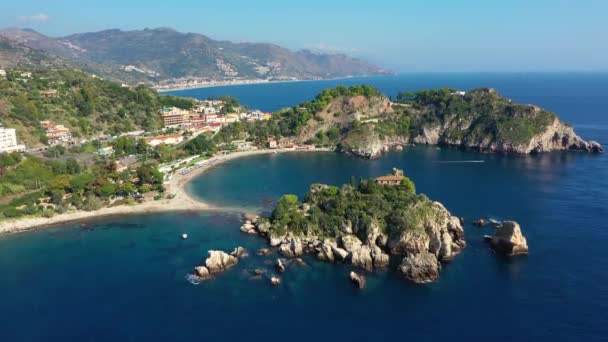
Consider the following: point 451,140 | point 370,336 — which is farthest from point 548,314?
point 451,140

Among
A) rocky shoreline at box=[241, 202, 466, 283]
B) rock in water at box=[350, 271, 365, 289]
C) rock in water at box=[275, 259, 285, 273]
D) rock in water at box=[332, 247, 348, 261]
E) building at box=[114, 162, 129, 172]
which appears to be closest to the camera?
rock in water at box=[350, 271, 365, 289]

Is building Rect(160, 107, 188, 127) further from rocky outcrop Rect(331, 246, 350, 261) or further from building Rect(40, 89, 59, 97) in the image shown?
rocky outcrop Rect(331, 246, 350, 261)

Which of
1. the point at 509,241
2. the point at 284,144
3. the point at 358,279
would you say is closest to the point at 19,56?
the point at 284,144

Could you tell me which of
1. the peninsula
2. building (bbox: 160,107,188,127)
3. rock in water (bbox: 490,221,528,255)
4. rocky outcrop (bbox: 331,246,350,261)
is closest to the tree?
the peninsula

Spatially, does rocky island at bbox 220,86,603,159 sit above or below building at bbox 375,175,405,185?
above

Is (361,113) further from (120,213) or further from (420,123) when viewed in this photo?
(120,213)

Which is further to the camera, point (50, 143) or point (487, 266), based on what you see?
point (50, 143)

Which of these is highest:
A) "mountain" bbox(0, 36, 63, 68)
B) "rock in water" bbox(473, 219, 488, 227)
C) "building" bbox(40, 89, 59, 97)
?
"mountain" bbox(0, 36, 63, 68)

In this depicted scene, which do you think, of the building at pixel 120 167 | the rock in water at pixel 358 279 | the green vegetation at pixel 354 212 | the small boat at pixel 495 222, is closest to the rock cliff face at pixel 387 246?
the green vegetation at pixel 354 212
